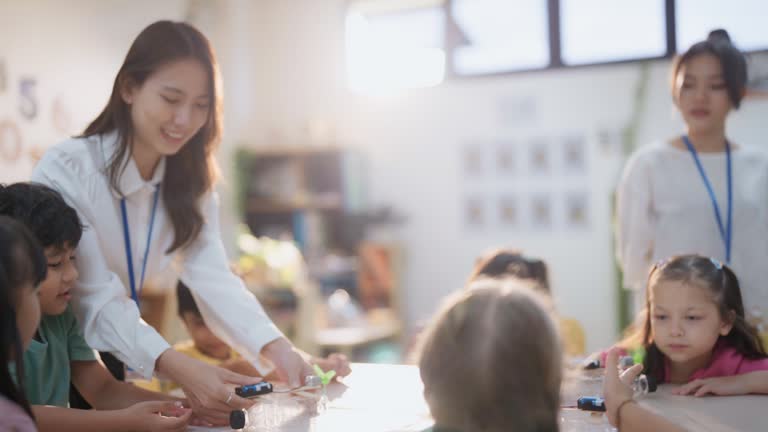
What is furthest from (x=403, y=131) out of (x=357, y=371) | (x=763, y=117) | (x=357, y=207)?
(x=357, y=371)

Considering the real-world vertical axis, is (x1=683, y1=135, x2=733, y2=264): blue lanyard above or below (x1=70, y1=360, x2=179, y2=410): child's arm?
above

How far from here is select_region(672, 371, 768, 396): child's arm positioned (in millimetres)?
1470

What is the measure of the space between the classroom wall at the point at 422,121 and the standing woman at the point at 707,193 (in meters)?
1.93

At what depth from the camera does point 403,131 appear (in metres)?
4.93

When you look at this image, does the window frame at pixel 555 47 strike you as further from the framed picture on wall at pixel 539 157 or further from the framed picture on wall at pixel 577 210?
the framed picture on wall at pixel 577 210

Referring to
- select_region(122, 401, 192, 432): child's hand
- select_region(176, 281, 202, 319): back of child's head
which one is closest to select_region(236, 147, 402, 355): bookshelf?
select_region(176, 281, 202, 319): back of child's head

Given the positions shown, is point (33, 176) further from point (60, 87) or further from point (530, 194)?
point (530, 194)

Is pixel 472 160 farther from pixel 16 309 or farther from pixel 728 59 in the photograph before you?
pixel 16 309

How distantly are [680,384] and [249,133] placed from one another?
159 inches

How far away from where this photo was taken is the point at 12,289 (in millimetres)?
1068

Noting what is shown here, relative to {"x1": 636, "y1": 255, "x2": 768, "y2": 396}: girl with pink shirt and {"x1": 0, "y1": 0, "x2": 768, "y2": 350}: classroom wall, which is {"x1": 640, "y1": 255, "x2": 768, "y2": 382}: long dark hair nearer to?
{"x1": 636, "y1": 255, "x2": 768, "y2": 396}: girl with pink shirt

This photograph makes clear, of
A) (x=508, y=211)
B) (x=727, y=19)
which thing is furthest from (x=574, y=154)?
(x=727, y=19)

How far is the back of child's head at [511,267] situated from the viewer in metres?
2.21

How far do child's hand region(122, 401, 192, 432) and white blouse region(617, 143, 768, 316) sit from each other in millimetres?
1422
